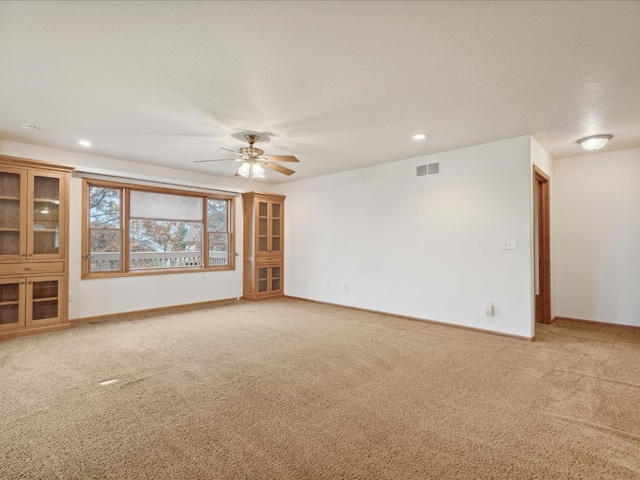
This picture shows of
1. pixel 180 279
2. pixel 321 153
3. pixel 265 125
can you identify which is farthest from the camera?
pixel 180 279

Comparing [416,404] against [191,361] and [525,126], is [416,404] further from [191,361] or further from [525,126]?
[525,126]

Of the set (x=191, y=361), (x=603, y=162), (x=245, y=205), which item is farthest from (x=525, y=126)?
(x=245, y=205)

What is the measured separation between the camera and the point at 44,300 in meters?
4.44

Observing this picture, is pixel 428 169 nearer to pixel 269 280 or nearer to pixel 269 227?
pixel 269 227

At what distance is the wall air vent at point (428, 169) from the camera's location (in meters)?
4.92

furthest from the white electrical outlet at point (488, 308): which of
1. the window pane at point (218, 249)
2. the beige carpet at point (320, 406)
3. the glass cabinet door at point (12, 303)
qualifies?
the glass cabinet door at point (12, 303)

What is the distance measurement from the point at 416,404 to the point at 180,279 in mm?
4910

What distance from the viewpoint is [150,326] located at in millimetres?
4723

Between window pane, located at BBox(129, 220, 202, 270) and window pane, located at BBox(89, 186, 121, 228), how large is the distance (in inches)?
11.2

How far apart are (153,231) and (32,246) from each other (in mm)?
1759

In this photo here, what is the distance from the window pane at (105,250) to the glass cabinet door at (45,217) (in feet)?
2.20

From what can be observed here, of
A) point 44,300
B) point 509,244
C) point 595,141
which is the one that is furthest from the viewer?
point 44,300

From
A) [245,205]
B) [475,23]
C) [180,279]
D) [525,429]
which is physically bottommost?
[525,429]

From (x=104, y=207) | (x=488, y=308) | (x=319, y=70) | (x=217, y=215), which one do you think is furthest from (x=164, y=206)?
(x=488, y=308)
